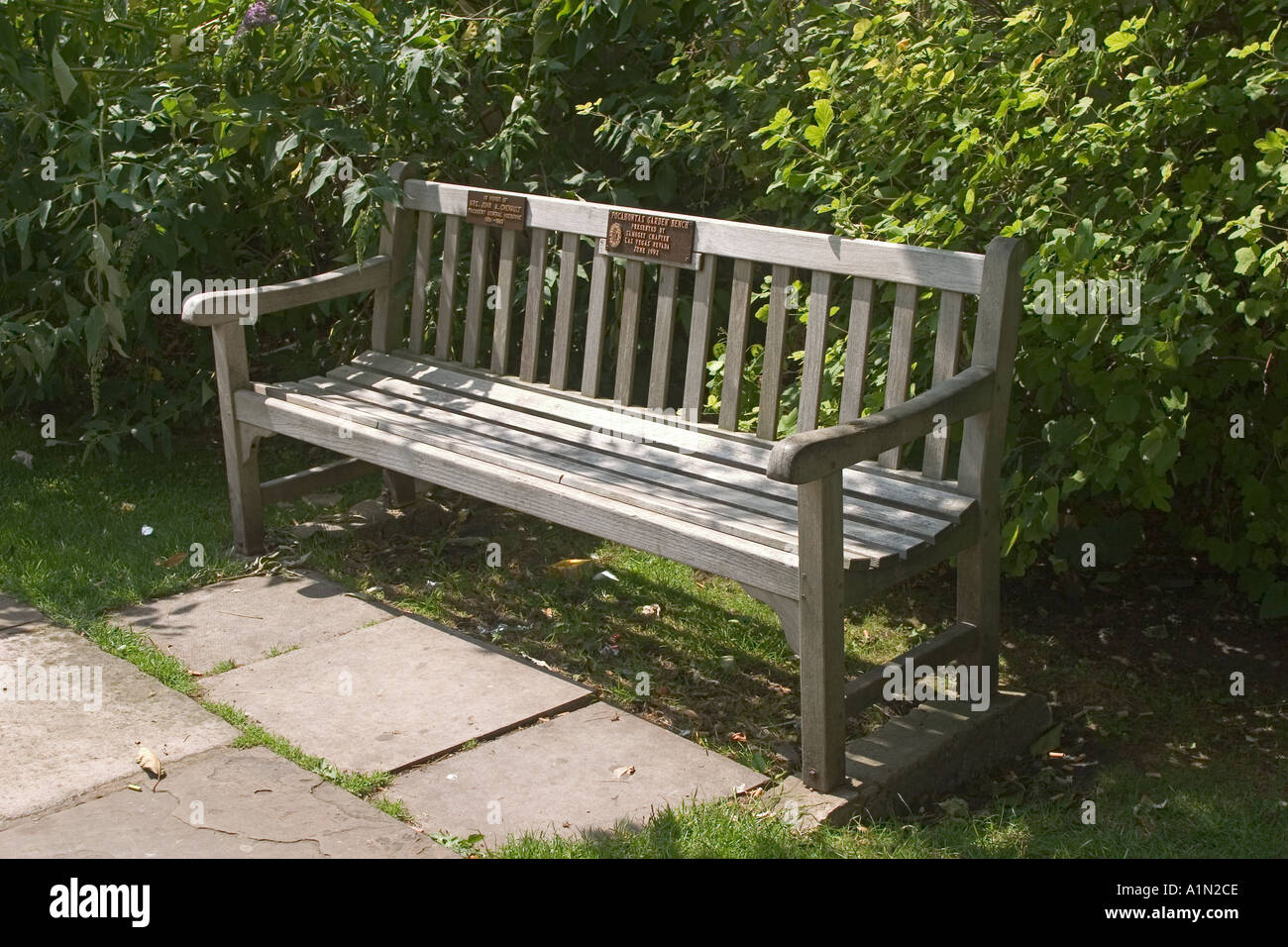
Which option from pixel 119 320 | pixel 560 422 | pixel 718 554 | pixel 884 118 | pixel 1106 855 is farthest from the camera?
pixel 119 320

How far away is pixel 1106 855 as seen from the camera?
124 inches

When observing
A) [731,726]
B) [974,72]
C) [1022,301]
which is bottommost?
[731,726]

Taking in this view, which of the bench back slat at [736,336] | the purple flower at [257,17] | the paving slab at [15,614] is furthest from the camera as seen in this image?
the purple flower at [257,17]

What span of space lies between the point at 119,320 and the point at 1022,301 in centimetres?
318

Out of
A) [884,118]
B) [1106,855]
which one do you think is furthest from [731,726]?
[884,118]

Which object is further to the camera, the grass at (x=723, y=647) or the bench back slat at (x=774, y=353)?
the bench back slat at (x=774, y=353)

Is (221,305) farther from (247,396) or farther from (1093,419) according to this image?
(1093,419)

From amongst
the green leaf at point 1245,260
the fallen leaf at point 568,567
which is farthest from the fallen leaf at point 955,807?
the fallen leaf at point 568,567

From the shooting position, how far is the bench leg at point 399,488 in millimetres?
5355

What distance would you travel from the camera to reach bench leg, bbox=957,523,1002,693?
12.2 feet

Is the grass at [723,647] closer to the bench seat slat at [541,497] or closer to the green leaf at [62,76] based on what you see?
the bench seat slat at [541,497]

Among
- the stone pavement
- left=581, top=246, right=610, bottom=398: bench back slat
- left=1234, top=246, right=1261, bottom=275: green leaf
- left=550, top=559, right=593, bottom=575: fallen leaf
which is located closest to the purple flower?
left=581, top=246, right=610, bottom=398: bench back slat

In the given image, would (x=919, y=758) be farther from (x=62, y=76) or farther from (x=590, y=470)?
(x=62, y=76)

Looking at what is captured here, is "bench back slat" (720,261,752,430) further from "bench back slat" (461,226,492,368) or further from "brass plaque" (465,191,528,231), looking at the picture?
"bench back slat" (461,226,492,368)
